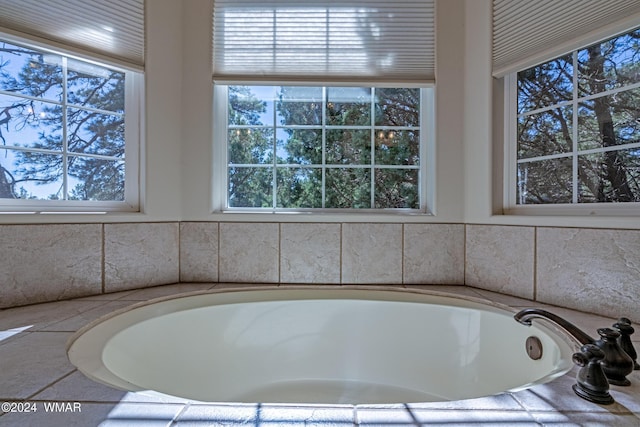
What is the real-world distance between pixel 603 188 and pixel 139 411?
5.46 ft

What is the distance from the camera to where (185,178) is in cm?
155

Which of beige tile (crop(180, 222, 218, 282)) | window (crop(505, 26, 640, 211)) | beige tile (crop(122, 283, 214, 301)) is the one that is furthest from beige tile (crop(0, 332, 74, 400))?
window (crop(505, 26, 640, 211))

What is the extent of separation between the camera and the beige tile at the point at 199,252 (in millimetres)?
1529

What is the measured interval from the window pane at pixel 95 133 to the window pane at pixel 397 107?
1371 millimetres

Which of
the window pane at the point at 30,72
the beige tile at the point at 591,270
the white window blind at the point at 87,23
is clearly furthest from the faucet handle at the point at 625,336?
the window pane at the point at 30,72

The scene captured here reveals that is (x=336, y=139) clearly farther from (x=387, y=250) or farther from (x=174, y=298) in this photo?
(x=174, y=298)

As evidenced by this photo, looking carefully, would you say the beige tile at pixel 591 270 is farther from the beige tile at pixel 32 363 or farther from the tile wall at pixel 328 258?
the beige tile at pixel 32 363

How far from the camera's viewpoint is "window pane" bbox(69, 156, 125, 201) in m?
1.37

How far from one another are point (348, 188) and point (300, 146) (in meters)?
0.36

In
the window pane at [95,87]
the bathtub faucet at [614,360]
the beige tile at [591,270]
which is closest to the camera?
the bathtub faucet at [614,360]

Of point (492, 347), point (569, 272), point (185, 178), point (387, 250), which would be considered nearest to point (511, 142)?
point (569, 272)

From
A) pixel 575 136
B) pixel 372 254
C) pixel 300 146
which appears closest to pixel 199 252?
pixel 300 146

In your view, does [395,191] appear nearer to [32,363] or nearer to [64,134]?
[32,363]

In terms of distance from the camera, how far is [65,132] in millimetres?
1345
